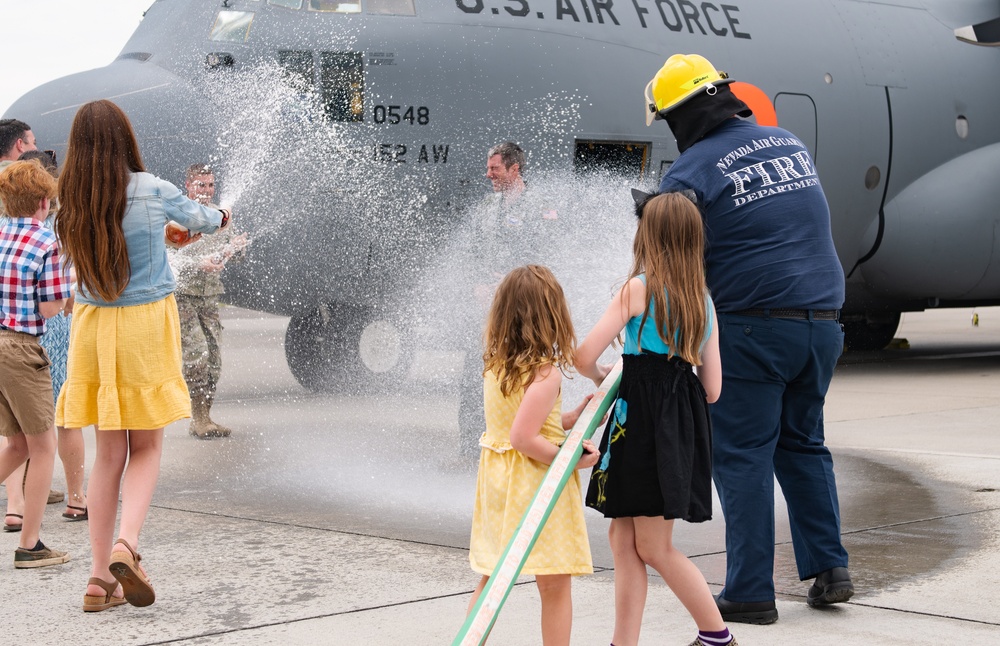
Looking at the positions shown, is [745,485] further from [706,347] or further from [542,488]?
[542,488]

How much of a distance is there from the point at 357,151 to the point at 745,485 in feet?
17.0

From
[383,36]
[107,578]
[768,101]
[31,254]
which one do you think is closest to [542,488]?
[107,578]

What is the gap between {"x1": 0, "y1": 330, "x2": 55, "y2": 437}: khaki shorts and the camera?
500 cm

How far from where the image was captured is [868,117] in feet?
38.1

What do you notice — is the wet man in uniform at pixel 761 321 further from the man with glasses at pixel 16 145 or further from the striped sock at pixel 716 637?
the man with glasses at pixel 16 145

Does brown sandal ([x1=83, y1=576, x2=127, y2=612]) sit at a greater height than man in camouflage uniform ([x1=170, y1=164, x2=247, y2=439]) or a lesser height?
lesser

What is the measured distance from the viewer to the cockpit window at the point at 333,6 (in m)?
8.81

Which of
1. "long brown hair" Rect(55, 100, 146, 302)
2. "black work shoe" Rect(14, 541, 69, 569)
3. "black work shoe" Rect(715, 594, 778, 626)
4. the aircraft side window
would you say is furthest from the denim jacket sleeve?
the aircraft side window

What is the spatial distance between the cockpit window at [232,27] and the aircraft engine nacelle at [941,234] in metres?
6.31

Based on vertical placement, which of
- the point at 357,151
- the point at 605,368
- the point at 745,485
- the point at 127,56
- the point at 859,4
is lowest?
the point at 745,485

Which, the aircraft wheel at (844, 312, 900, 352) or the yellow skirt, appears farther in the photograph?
the aircraft wheel at (844, 312, 900, 352)

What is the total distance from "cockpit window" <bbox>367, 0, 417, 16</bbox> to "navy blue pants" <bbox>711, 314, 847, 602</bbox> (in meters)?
5.42

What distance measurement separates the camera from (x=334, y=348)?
10414 mm

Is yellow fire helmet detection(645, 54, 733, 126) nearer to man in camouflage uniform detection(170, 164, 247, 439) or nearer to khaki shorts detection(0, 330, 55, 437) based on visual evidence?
khaki shorts detection(0, 330, 55, 437)
